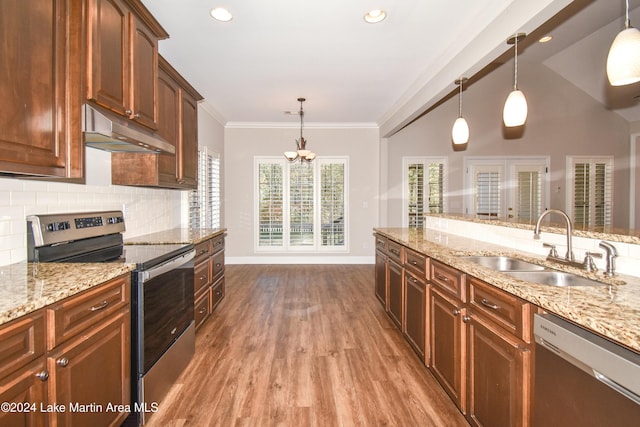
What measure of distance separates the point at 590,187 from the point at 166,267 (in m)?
7.82

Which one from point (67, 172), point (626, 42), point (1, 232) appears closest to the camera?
point (626, 42)

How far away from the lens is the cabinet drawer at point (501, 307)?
52.9 inches

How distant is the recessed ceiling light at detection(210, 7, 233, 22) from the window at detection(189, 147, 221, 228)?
2297 mm

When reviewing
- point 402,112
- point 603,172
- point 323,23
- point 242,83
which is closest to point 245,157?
point 242,83

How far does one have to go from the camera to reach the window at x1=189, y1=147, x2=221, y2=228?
4.66 meters

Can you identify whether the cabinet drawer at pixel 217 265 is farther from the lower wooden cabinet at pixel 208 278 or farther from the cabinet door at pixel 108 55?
the cabinet door at pixel 108 55

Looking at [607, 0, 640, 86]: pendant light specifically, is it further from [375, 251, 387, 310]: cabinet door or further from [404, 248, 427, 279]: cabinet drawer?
[375, 251, 387, 310]: cabinet door

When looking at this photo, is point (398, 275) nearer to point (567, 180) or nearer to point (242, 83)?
point (242, 83)

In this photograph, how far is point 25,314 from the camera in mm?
1134

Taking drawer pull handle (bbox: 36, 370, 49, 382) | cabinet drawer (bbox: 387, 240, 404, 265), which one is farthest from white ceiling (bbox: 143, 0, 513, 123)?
drawer pull handle (bbox: 36, 370, 49, 382)

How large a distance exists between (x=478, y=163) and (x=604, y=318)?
6.14 meters

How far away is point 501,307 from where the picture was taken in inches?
58.6

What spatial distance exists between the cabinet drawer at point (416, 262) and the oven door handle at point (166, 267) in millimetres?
1764

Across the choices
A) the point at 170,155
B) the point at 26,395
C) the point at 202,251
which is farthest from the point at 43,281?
the point at 170,155
